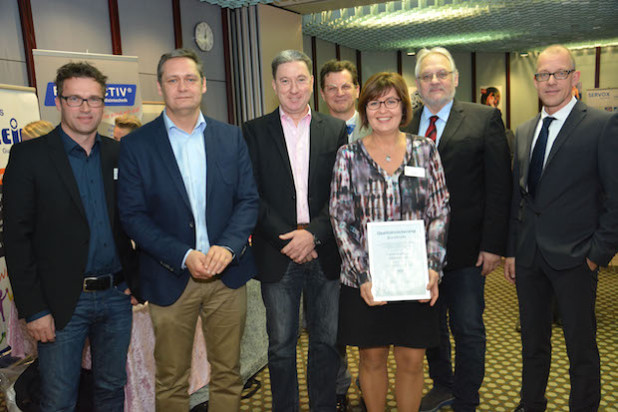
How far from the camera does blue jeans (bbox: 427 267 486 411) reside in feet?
7.80

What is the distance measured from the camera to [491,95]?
41.5 ft

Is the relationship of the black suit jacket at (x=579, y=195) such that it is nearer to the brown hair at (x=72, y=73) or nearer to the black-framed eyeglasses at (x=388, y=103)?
the black-framed eyeglasses at (x=388, y=103)

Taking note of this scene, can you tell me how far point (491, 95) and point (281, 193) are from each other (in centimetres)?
1189

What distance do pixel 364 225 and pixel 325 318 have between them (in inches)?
21.1

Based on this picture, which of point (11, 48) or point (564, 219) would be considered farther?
point (11, 48)

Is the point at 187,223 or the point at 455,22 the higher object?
the point at 455,22

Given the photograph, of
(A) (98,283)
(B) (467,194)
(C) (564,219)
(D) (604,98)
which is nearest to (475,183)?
(B) (467,194)

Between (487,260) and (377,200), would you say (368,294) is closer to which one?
(377,200)

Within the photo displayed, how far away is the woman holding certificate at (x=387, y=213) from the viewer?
2.01m

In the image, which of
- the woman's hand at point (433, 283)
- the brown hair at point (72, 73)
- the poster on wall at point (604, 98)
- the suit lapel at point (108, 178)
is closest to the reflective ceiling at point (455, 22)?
the poster on wall at point (604, 98)

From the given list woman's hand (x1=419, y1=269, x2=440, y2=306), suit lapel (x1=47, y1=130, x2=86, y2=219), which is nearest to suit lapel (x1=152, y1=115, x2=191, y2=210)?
suit lapel (x1=47, y1=130, x2=86, y2=219)

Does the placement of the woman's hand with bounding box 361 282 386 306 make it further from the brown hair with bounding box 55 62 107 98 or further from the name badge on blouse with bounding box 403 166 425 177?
the brown hair with bounding box 55 62 107 98

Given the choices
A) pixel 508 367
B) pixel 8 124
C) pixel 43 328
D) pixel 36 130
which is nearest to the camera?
pixel 43 328

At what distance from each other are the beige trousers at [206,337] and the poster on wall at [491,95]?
11.8 m
